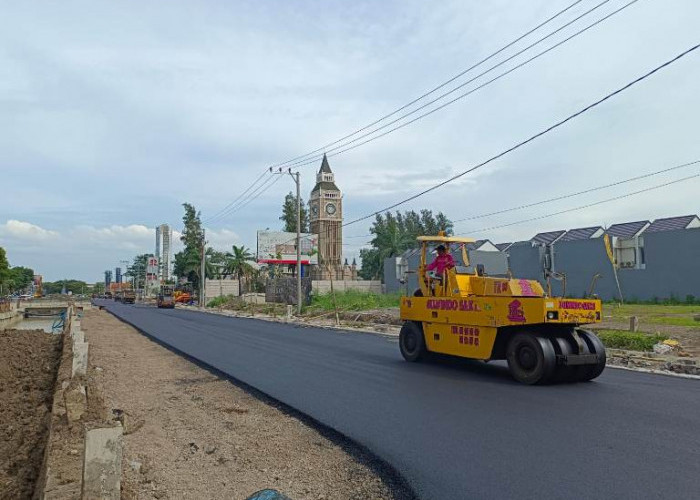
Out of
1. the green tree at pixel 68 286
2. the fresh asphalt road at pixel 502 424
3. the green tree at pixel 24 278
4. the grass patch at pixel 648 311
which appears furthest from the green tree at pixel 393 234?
the green tree at pixel 68 286

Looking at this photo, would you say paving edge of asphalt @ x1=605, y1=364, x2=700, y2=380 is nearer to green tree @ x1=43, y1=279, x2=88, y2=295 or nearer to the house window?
the house window

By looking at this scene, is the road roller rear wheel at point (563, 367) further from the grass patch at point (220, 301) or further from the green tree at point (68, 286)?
the green tree at point (68, 286)

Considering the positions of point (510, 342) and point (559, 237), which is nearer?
point (510, 342)

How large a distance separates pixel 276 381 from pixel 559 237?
39252 mm

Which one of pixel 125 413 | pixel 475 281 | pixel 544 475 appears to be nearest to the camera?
pixel 544 475

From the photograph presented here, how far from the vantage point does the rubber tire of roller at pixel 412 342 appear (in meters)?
12.7

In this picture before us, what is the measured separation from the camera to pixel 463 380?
1041 centimetres

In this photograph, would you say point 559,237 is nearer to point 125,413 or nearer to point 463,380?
point 463,380

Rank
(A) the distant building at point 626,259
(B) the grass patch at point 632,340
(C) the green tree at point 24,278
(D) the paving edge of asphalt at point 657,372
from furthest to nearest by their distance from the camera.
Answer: (C) the green tree at point 24,278 < (A) the distant building at point 626,259 < (B) the grass patch at point 632,340 < (D) the paving edge of asphalt at point 657,372

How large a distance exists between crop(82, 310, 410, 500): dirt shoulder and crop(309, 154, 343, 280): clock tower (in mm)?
78927

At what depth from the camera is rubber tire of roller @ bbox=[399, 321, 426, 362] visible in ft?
41.6

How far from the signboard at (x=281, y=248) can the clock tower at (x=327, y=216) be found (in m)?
15.7

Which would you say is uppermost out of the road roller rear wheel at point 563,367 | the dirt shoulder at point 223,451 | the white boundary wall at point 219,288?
the white boundary wall at point 219,288

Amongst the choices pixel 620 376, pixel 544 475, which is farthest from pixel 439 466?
pixel 620 376
